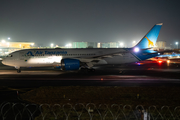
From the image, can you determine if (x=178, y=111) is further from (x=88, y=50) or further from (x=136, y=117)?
(x=88, y=50)

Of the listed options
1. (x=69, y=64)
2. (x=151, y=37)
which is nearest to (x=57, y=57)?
(x=69, y=64)

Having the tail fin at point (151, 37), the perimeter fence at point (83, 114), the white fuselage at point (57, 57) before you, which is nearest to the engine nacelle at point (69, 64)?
the white fuselage at point (57, 57)

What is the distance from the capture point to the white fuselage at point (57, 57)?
30.3 m

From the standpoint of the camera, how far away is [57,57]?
31.0 meters

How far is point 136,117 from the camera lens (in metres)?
8.15

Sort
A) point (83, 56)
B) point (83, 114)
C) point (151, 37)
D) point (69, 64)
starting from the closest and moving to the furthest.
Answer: point (83, 114)
point (69, 64)
point (83, 56)
point (151, 37)

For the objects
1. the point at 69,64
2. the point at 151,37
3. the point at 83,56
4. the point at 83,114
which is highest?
the point at 151,37

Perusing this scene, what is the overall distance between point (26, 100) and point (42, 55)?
18.5 m

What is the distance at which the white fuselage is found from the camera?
30322mm

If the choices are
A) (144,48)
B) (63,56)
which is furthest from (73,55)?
(144,48)

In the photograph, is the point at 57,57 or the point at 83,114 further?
the point at 57,57

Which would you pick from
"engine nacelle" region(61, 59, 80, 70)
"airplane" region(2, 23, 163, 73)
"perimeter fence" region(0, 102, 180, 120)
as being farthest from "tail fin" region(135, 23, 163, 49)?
"perimeter fence" region(0, 102, 180, 120)

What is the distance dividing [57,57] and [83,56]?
14.9 ft

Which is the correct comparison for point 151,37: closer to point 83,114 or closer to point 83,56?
point 83,56
